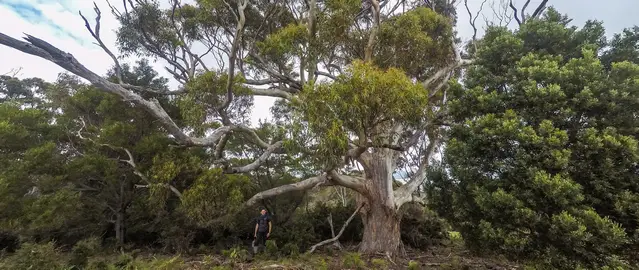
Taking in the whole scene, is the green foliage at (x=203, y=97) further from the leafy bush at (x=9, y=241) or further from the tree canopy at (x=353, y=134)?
the leafy bush at (x=9, y=241)

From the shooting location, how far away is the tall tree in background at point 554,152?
428 centimetres

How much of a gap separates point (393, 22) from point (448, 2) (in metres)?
4.72

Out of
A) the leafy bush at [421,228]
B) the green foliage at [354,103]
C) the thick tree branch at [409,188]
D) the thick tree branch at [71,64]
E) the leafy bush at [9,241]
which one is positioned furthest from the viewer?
the leafy bush at [421,228]

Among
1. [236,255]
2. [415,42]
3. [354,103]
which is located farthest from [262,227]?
[415,42]

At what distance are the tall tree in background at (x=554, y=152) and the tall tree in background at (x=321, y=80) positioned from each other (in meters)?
1.21

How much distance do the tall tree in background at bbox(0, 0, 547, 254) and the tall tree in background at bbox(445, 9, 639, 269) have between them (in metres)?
1.21

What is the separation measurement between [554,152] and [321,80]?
5724 millimetres

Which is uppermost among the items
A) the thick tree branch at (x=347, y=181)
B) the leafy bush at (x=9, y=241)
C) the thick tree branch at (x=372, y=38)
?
the thick tree branch at (x=372, y=38)

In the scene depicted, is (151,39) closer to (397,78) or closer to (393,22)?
(393,22)

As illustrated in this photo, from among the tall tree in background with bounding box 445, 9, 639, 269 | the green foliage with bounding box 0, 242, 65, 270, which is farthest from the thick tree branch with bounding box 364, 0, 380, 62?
the green foliage with bounding box 0, 242, 65, 270

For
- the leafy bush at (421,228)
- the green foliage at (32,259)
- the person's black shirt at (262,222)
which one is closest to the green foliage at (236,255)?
the person's black shirt at (262,222)

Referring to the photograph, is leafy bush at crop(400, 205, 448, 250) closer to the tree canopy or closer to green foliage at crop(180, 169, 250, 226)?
the tree canopy

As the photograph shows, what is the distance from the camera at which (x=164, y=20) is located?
9883 millimetres

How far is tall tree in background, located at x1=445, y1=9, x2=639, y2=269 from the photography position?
4.28 m
